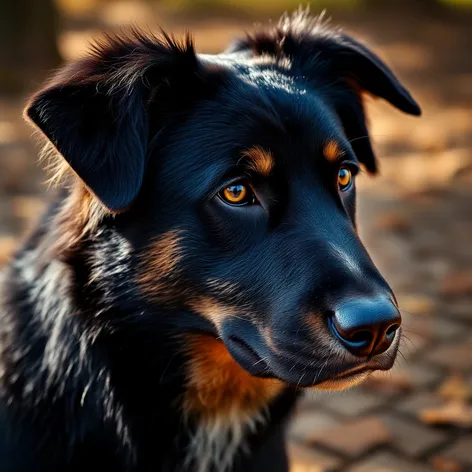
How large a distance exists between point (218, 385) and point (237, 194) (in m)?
0.75

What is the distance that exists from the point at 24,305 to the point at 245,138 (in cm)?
105

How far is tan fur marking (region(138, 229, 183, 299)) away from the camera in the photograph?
9.50 ft

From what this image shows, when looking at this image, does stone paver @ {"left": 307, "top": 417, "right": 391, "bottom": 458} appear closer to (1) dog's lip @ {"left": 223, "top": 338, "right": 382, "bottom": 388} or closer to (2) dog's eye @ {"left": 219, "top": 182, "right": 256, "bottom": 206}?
(1) dog's lip @ {"left": 223, "top": 338, "right": 382, "bottom": 388}

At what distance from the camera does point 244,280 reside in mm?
2822

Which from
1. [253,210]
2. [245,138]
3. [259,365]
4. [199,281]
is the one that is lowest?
[259,365]

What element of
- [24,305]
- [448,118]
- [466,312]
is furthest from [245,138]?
[448,118]

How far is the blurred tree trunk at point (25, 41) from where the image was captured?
10.1 meters

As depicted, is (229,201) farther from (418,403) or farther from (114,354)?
(418,403)

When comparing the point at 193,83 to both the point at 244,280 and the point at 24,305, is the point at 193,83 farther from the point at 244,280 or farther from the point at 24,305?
the point at 24,305

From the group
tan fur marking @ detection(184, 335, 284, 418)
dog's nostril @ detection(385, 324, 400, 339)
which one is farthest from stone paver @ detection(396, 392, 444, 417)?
dog's nostril @ detection(385, 324, 400, 339)

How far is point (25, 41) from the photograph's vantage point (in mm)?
10203

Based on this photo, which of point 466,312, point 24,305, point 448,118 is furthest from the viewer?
point 448,118

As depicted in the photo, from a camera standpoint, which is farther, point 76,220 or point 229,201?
point 76,220

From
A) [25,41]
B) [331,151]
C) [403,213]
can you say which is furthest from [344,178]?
[25,41]
